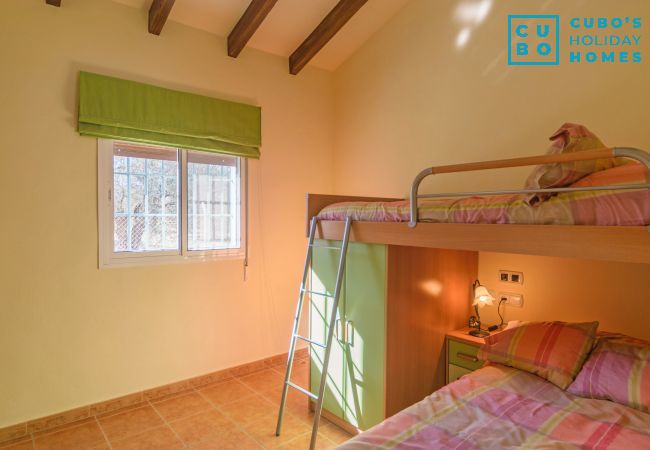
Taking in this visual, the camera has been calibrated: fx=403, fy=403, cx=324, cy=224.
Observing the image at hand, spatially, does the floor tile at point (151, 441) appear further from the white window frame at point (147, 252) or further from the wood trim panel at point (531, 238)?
the wood trim panel at point (531, 238)

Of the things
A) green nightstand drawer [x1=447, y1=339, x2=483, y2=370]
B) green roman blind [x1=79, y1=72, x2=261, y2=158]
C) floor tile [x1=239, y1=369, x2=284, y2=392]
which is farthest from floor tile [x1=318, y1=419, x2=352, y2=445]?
green roman blind [x1=79, y1=72, x2=261, y2=158]

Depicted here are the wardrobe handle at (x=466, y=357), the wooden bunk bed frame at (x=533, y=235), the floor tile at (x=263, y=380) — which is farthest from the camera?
the floor tile at (x=263, y=380)

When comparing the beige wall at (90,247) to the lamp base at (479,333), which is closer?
the beige wall at (90,247)

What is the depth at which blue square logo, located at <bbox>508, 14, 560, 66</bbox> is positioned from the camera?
2.56 m

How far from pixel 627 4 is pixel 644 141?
79cm

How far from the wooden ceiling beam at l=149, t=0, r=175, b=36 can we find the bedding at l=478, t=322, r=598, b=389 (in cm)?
294

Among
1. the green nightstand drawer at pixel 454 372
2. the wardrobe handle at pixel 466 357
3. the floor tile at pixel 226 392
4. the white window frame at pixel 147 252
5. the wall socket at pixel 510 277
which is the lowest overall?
the floor tile at pixel 226 392

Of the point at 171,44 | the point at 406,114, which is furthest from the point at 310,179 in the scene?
the point at 171,44

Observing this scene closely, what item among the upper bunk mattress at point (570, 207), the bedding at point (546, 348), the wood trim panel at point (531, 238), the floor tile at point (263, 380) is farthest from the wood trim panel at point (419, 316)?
the floor tile at point (263, 380)

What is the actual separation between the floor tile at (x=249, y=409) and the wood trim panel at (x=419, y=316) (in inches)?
37.9

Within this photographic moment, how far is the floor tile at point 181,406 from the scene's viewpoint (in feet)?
9.16

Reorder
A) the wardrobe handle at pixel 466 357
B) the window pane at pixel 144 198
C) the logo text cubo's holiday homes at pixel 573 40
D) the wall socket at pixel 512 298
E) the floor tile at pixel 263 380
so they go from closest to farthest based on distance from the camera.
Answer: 1. the logo text cubo's holiday homes at pixel 573 40
2. the wardrobe handle at pixel 466 357
3. the wall socket at pixel 512 298
4. the window pane at pixel 144 198
5. the floor tile at pixel 263 380

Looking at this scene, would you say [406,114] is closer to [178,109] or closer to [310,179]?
[310,179]

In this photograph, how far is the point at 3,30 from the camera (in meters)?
2.40
